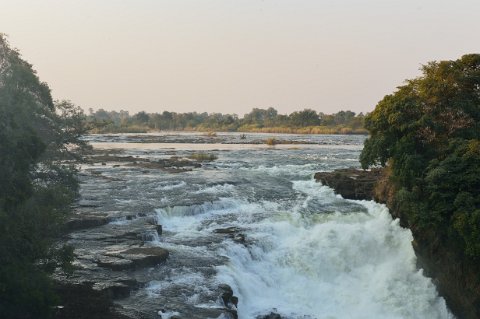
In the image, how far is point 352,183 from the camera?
2816 centimetres

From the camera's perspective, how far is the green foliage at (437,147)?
554 inches

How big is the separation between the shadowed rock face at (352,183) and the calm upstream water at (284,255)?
2.50 ft

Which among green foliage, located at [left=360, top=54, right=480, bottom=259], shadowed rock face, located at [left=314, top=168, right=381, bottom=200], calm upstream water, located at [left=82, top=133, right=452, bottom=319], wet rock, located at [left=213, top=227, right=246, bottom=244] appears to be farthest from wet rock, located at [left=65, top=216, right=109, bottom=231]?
shadowed rock face, located at [left=314, top=168, right=381, bottom=200]

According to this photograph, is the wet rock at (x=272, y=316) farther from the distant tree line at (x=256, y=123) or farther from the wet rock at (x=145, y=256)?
the distant tree line at (x=256, y=123)

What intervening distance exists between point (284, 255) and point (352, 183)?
11.5 m

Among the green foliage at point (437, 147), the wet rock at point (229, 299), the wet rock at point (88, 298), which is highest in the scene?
the green foliage at point (437, 147)

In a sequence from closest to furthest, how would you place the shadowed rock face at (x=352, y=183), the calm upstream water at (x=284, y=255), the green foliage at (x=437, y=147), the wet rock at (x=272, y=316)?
the wet rock at (x=272, y=316) → the green foliage at (x=437, y=147) → the calm upstream water at (x=284, y=255) → the shadowed rock face at (x=352, y=183)

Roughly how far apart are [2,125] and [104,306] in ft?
16.5

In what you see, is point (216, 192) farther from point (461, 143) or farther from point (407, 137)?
point (461, 143)

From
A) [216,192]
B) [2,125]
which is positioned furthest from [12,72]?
[216,192]

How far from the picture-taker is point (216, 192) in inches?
1095

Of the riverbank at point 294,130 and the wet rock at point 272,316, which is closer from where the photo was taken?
the wet rock at point 272,316

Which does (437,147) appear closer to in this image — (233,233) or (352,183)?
(233,233)

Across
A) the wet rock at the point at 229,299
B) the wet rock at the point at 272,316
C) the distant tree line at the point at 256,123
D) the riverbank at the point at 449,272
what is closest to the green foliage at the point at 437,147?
the riverbank at the point at 449,272
